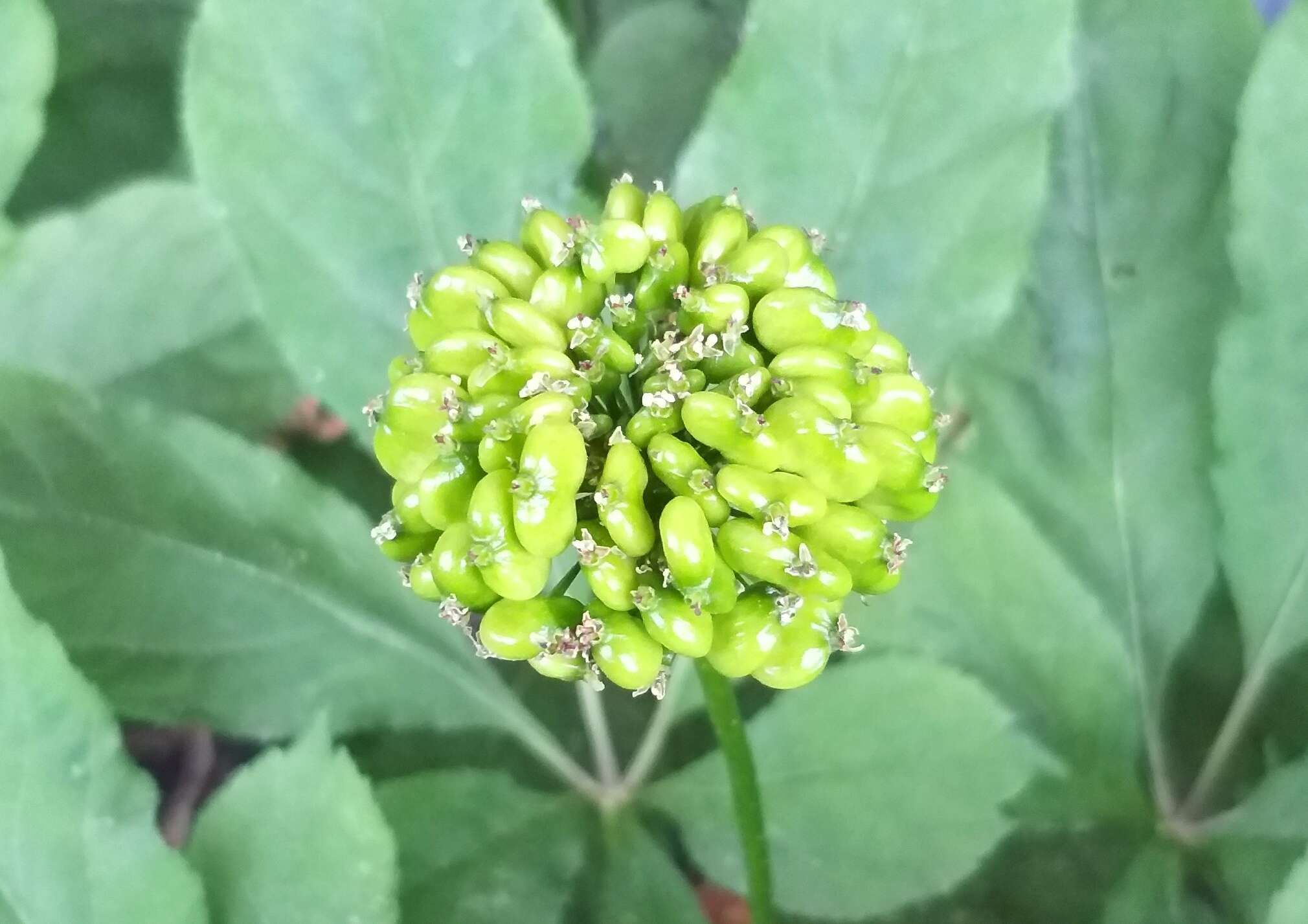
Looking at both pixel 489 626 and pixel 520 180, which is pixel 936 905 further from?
pixel 520 180

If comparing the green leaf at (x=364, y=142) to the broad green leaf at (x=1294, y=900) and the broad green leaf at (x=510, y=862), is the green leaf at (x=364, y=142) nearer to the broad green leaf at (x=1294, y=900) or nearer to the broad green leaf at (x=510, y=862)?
the broad green leaf at (x=510, y=862)

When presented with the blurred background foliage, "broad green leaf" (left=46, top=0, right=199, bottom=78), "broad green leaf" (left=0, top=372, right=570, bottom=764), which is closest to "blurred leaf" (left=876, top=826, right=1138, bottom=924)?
the blurred background foliage

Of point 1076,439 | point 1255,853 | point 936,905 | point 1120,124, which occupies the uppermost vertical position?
point 1120,124

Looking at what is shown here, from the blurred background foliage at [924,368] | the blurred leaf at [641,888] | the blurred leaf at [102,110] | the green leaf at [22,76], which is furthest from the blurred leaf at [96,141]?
the blurred leaf at [641,888]

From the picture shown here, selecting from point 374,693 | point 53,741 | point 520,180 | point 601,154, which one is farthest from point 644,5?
point 53,741

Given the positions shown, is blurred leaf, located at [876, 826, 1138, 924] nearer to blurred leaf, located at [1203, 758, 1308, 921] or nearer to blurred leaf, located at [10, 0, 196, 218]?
blurred leaf, located at [1203, 758, 1308, 921]

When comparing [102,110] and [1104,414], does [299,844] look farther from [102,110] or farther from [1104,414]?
[102,110]
